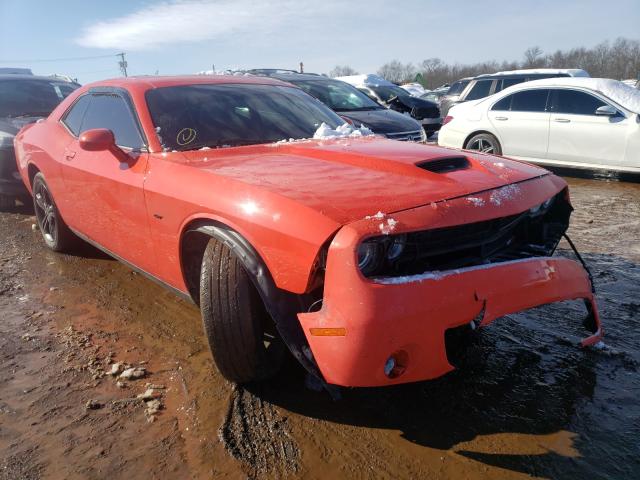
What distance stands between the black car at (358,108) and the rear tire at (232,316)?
4.60 meters

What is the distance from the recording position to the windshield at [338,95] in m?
8.12

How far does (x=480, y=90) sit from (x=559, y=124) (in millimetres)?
4429

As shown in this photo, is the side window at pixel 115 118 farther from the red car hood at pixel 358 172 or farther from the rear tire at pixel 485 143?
the rear tire at pixel 485 143

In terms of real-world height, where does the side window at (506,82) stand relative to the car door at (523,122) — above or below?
above

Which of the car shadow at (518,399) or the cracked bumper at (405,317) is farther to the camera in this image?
the car shadow at (518,399)

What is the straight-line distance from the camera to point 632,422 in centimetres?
216

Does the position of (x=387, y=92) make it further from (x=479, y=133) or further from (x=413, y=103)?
(x=479, y=133)

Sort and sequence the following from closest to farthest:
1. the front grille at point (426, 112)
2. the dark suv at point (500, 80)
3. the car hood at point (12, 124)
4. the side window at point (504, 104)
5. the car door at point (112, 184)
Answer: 1. the car door at point (112, 184)
2. the car hood at point (12, 124)
3. the side window at point (504, 104)
4. the dark suv at point (500, 80)
5. the front grille at point (426, 112)

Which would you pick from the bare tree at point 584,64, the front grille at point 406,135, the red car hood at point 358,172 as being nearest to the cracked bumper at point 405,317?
the red car hood at point 358,172

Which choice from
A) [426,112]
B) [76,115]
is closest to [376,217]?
[76,115]

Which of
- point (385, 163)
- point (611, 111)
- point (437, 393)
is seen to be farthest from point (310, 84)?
point (437, 393)

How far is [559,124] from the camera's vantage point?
7461 mm

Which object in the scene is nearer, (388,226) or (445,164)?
(388,226)

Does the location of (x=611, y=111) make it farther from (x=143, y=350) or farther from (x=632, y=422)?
(x=143, y=350)
